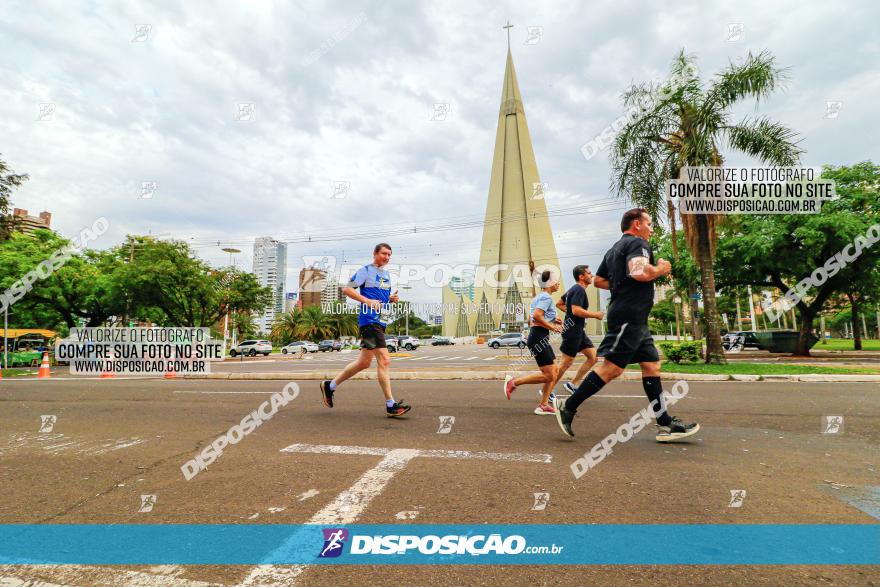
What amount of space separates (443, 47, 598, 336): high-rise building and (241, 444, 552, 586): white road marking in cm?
8007

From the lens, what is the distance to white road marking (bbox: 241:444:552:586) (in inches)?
73.0

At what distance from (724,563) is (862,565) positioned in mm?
568

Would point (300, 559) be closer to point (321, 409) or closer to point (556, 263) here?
point (321, 409)

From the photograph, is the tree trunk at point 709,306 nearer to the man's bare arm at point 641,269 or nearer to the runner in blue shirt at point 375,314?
the man's bare arm at point 641,269

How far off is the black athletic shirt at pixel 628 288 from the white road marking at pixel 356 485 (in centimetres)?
152

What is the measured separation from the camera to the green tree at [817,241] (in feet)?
54.0

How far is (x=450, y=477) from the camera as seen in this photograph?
3010 millimetres

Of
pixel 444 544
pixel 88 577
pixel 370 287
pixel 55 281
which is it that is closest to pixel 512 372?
pixel 370 287

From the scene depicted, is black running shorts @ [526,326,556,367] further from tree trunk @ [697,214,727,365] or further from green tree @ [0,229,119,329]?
green tree @ [0,229,119,329]

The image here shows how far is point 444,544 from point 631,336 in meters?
2.67

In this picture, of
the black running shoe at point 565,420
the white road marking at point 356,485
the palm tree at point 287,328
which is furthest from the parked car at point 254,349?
the black running shoe at point 565,420

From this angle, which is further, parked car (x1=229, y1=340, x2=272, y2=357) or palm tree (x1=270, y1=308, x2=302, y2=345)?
palm tree (x1=270, y1=308, x2=302, y2=345)

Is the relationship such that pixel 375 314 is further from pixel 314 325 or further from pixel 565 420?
pixel 314 325

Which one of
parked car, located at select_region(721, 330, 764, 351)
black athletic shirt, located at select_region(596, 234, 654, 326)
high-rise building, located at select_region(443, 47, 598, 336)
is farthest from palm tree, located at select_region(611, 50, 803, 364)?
high-rise building, located at select_region(443, 47, 598, 336)
